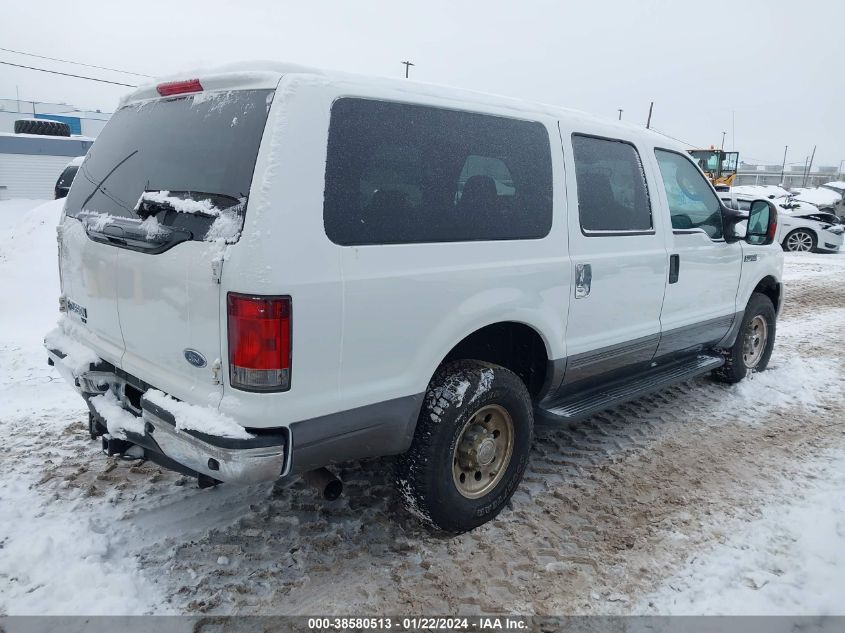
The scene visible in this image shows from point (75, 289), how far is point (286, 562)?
5.88ft

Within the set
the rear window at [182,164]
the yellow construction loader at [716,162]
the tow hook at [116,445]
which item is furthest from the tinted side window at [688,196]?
the yellow construction loader at [716,162]

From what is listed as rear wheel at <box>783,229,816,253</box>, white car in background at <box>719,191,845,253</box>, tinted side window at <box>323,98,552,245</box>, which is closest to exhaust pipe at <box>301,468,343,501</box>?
tinted side window at <box>323,98,552,245</box>

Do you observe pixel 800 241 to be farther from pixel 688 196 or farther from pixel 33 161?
pixel 33 161

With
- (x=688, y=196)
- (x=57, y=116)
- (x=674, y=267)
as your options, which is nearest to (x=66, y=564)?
(x=674, y=267)

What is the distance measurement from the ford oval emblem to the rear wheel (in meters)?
17.6

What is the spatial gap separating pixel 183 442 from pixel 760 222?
4.53 meters

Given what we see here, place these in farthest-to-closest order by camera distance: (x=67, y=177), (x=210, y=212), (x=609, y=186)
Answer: (x=67, y=177), (x=609, y=186), (x=210, y=212)

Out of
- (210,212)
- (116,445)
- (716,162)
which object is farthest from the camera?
(716,162)

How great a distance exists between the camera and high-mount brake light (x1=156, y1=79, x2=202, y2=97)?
274 cm

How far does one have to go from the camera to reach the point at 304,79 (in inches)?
94.7

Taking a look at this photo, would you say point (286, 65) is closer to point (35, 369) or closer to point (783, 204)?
point (35, 369)

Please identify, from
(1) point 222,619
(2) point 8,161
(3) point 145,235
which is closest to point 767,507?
(1) point 222,619

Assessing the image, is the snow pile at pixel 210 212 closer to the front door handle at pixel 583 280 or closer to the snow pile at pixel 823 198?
the front door handle at pixel 583 280

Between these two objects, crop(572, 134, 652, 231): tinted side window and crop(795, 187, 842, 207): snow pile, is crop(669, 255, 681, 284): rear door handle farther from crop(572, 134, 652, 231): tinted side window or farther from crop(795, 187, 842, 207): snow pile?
crop(795, 187, 842, 207): snow pile
